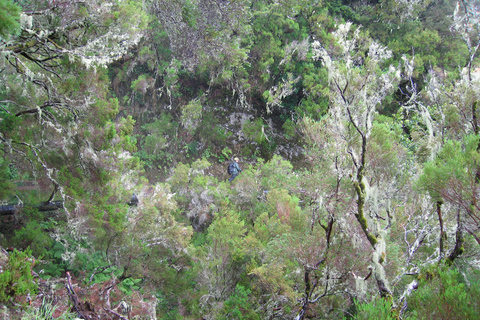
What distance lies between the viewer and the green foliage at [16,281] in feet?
9.66

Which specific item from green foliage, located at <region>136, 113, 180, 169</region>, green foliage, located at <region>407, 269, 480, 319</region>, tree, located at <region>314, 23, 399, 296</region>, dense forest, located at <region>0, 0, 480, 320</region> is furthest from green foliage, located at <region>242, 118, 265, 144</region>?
green foliage, located at <region>407, 269, 480, 319</region>

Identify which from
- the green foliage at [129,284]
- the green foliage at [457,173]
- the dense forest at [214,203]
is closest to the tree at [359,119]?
the dense forest at [214,203]

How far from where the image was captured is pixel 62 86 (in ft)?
17.9

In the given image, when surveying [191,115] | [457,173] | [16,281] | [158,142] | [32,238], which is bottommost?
[32,238]

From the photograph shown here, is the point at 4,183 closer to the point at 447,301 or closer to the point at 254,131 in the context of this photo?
the point at 447,301

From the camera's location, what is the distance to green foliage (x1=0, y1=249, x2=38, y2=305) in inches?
116

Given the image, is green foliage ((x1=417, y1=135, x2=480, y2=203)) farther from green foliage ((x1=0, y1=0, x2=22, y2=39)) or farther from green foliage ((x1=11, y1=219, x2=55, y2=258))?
green foliage ((x1=11, y1=219, x2=55, y2=258))

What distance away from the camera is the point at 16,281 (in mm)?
3076

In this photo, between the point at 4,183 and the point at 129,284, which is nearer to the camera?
the point at 4,183

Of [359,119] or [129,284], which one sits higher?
[359,119]

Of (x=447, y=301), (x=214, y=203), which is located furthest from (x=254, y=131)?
(x=447, y=301)

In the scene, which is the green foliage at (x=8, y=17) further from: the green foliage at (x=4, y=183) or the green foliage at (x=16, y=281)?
the green foliage at (x=4, y=183)

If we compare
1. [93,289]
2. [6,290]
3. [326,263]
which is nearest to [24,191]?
[93,289]

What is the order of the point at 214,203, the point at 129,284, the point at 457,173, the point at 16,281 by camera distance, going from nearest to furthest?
the point at 16,281 → the point at 457,173 → the point at 129,284 → the point at 214,203
